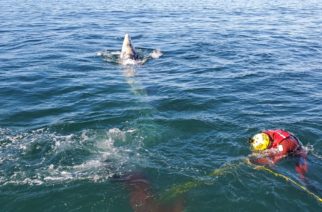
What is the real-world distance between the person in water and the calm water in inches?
10.4

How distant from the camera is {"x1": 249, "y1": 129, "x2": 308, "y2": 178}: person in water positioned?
1132 centimetres

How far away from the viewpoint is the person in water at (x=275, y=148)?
446 inches

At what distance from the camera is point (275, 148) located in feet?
37.7

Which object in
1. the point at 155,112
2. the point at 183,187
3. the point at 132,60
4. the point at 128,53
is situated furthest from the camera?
the point at 128,53

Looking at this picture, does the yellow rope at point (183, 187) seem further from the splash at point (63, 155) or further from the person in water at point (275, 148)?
the splash at point (63, 155)

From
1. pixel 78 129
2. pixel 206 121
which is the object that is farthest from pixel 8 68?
pixel 206 121

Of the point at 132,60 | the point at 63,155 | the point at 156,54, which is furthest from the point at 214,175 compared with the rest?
the point at 156,54

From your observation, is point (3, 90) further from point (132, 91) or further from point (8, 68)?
point (132, 91)

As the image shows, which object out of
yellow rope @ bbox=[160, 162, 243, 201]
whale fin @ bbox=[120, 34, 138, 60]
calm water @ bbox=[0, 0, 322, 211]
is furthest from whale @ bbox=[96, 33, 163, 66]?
yellow rope @ bbox=[160, 162, 243, 201]

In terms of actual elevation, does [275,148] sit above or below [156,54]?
above

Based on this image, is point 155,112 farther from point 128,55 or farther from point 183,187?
point 128,55

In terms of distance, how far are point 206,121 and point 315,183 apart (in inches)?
173

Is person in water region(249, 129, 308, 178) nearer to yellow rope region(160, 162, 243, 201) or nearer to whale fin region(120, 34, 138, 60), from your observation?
yellow rope region(160, 162, 243, 201)

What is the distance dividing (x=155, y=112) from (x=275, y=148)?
189 inches
